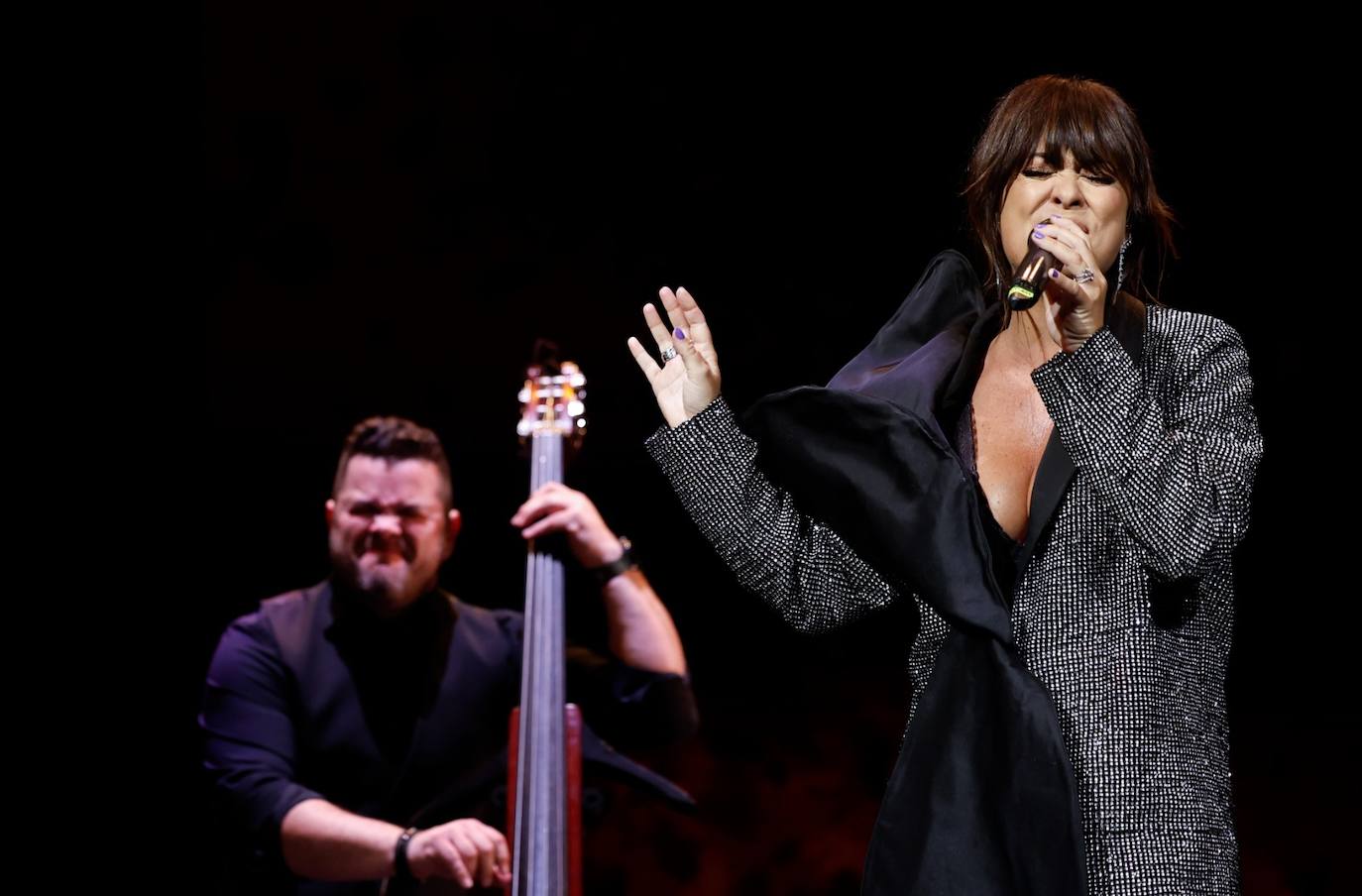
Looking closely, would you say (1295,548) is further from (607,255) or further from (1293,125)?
(607,255)

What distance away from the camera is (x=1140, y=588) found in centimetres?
96

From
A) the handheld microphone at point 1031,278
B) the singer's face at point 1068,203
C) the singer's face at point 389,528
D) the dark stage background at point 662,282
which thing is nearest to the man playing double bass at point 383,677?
the singer's face at point 389,528

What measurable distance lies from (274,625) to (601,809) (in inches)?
30.4

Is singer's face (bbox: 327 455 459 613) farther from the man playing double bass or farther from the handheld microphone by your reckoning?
the handheld microphone

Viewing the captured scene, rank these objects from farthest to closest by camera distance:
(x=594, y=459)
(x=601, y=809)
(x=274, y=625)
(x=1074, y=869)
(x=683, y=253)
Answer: (x=594, y=459) → (x=683, y=253) → (x=274, y=625) → (x=601, y=809) → (x=1074, y=869)

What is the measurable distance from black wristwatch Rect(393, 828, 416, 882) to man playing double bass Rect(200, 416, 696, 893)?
0.09 meters

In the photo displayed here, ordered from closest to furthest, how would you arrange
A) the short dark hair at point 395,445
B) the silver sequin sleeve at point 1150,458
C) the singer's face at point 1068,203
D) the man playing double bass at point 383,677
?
the silver sequin sleeve at point 1150,458
the singer's face at point 1068,203
the man playing double bass at point 383,677
the short dark hair at point 395,445

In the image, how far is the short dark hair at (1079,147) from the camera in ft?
3.57

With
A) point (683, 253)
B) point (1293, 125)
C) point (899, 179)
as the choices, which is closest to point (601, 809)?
point (683, 253)

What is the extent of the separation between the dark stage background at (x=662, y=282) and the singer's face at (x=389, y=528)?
278 millimetres

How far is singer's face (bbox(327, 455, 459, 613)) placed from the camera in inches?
99.8

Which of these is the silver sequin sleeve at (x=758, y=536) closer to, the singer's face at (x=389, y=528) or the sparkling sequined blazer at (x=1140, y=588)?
the sparkling sequined blazer at (x=1140, y=588)

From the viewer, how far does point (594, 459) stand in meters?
2.95

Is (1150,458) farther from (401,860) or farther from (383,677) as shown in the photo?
(383,677)
